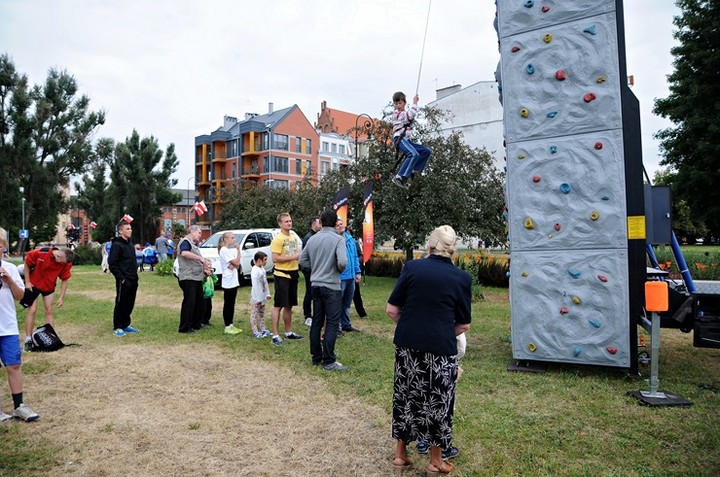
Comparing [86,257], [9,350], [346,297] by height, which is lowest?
[9,350]

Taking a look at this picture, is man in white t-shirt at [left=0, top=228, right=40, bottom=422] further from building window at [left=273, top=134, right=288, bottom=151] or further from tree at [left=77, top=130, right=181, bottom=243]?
building window at [left=273, top=134, right=288, bottom=151]

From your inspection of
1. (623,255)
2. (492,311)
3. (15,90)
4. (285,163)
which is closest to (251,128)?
(285,163)

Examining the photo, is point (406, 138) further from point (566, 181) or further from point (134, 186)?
point (134, 186)

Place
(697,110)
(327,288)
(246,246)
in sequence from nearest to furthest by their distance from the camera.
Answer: (327,288) → (246,246) → (697,110)

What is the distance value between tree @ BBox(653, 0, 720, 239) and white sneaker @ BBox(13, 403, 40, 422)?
2849 centimetres

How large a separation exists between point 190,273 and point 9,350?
4.42 meters

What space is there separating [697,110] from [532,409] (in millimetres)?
27576

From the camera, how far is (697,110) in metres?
26.0

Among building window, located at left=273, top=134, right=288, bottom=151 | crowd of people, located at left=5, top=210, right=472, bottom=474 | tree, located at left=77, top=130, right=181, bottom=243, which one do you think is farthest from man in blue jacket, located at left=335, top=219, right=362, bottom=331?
building window, located at left=273, top=134, right=288, bottom=151

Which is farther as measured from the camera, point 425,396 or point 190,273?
point 190,273

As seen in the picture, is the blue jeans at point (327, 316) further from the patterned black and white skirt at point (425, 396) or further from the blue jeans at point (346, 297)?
the patterned black and white skirt at point (425, 396)

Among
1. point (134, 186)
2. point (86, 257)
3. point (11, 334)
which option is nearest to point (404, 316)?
point (11, 334)


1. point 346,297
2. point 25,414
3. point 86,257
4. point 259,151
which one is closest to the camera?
point 25,414

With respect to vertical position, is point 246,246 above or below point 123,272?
above
